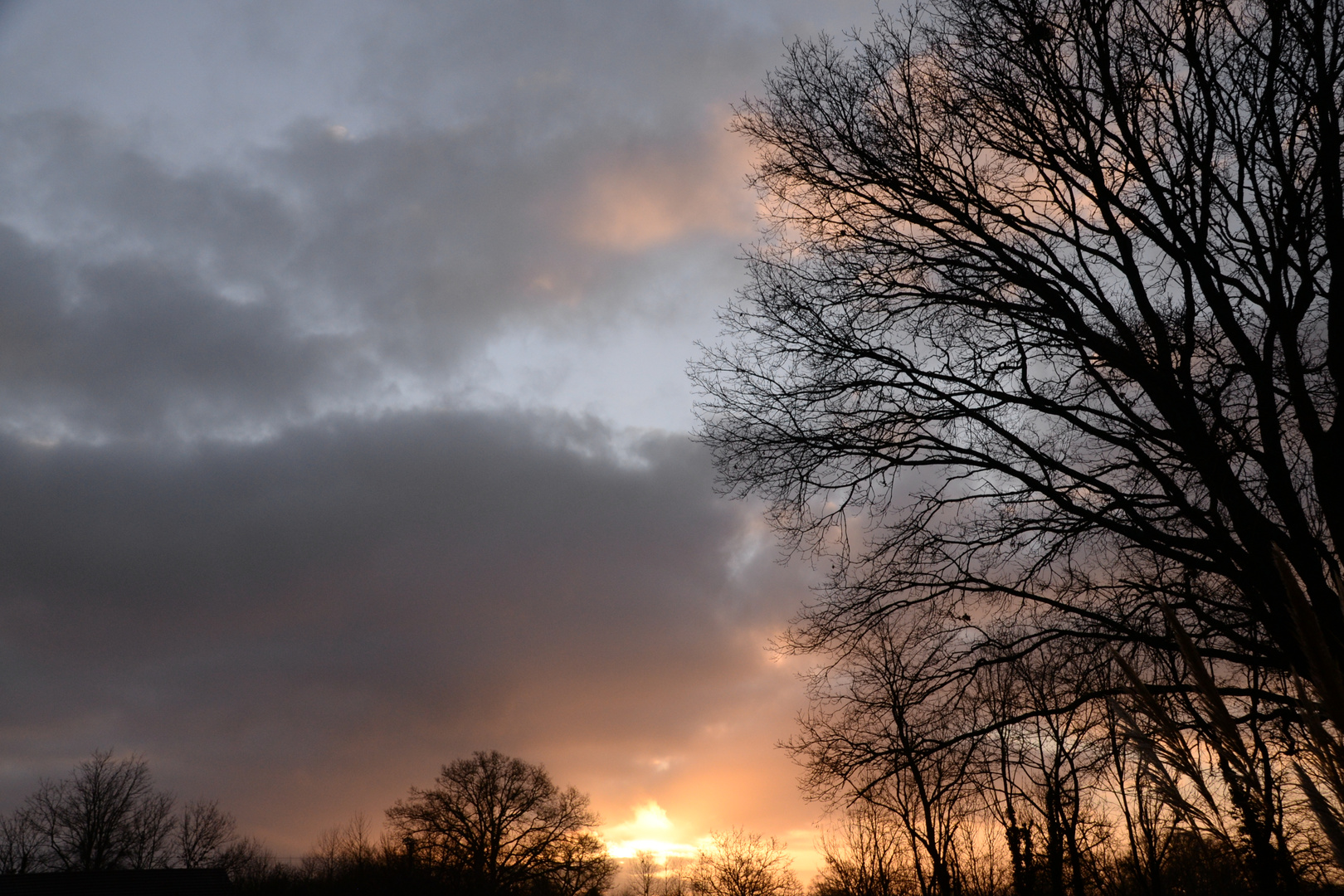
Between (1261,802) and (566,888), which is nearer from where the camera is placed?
(1261,802)

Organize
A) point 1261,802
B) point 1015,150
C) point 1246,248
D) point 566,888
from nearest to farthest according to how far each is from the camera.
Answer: point 1261,802, point 1246,248, point 1015,150, point 566,888

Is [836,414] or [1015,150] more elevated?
[1015,150]

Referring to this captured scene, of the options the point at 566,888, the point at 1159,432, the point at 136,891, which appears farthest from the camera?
the point at 566,888

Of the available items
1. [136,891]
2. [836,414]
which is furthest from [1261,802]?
[136,891]

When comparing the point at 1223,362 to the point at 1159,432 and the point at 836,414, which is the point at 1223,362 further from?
the point at 836,414

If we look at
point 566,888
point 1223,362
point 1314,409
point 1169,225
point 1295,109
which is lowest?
point 566,888

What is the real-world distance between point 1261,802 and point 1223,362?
17.9ft

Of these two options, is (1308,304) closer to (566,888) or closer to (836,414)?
(836,414)

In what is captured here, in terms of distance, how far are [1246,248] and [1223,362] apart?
38.5 inches

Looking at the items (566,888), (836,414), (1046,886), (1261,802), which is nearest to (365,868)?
(566,888)

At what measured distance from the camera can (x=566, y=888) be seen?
54375 millimetres

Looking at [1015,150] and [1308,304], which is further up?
[1015,150]

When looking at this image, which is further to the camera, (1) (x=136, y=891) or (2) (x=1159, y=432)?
(1) (x=136, y=891)

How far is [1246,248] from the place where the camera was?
707 centimetres
